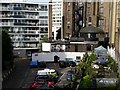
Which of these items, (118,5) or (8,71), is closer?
(8,71)

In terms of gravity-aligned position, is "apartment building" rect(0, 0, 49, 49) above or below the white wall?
above

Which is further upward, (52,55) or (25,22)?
(25,22)

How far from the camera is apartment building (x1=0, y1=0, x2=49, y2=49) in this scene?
16500 mm

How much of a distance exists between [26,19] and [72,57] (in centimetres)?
533

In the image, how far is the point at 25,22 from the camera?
1694 centimetres

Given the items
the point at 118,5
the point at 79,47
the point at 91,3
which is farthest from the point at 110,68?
the point at 91,3

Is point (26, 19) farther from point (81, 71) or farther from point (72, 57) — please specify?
point (81, 71)

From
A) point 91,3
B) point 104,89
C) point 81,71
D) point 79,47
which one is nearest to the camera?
point 104,89

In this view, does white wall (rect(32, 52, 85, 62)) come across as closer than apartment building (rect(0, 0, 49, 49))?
Yes

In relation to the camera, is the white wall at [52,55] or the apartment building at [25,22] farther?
the apartment building at [25,22]

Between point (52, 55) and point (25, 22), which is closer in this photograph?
point (52, 55)

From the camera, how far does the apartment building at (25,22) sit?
1650cm

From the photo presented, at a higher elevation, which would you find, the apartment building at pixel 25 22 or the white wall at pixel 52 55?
the apartment building at pixel 25 22

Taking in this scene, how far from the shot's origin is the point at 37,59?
1200 centimetres
